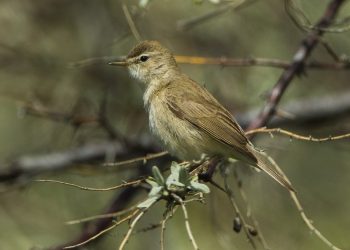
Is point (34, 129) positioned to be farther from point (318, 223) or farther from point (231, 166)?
point (231, 166)

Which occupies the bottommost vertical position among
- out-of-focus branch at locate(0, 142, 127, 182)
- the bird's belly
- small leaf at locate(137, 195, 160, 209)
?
small leaf at locate(137, 195, 160, 209)

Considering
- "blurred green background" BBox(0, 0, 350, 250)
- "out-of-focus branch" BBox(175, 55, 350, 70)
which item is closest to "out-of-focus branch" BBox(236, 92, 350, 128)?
"blurred green background" BBox(0, 0, 350, 250)

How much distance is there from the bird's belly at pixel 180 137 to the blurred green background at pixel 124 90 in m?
1.46

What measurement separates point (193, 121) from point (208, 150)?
262mm

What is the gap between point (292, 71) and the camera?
4.46m

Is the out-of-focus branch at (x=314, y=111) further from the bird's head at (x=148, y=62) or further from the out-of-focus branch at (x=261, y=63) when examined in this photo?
the out-of-focus branch at (x=261, y=63)

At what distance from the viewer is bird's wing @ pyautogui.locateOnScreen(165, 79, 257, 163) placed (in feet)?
14.5

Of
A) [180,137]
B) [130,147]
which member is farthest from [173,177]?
[130,147]

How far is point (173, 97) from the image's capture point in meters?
4.98

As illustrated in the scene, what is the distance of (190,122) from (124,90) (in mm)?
2565

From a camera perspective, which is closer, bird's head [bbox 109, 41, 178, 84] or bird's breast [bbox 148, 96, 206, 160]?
bird's breast [bbox 148, 96, 206, 160]

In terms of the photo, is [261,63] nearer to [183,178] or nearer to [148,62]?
[148,62]

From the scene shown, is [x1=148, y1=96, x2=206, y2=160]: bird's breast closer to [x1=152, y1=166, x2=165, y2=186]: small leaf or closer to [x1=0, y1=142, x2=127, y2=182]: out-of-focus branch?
[x1=0, y1=142, x2=127, y2=182]: out-of-focus branch

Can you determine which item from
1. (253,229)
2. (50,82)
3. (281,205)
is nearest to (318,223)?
(281,205)
